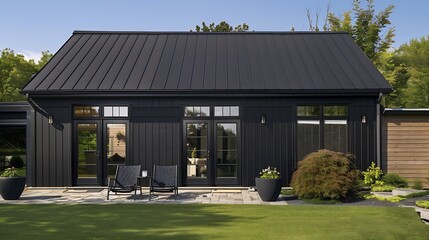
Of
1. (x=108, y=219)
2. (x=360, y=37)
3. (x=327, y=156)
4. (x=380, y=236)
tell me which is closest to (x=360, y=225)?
(x=380, y=236)

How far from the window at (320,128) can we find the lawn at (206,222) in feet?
10.5

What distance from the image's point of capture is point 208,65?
14.1 m

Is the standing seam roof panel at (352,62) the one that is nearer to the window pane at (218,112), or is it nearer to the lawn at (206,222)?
the window pane at (218,112)

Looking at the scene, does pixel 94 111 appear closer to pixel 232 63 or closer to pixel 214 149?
pixel 214 149

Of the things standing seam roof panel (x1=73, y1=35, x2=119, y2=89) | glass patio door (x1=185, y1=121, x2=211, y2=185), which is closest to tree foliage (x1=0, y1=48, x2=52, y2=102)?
standing seam roof panel (x1=73, y1=35, x2=119, y2=89)

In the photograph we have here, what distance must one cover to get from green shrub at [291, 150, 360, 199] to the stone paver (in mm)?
711

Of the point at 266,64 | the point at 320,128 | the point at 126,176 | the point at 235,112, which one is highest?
the point at 266,64

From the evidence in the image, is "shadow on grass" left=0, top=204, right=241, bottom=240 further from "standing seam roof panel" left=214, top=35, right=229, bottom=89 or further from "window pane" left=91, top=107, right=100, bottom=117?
"standing seam roof panel" left=214, top=35, right=229, bottom=89

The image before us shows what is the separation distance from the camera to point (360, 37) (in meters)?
26.7

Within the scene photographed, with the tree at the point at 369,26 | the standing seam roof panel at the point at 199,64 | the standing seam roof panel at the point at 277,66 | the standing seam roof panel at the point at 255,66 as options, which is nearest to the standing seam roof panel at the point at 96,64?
the standing seam roof panel at the point at 199,64

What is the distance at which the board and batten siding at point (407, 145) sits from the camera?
12.9m

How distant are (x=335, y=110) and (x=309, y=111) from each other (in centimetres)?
81

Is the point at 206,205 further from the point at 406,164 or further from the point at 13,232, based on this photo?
the point at 406,164

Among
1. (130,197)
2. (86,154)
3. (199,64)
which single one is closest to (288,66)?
(199,64)
